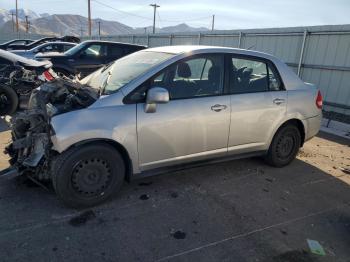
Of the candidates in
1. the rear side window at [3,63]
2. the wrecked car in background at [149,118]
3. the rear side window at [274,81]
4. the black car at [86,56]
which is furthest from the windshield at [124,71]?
the black car at [86,56]

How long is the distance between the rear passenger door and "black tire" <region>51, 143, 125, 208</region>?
159cm

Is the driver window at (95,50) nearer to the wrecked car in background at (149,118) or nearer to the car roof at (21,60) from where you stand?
the car roof at (21,60)

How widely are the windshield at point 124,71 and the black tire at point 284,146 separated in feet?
6.77

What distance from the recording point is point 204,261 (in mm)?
2746

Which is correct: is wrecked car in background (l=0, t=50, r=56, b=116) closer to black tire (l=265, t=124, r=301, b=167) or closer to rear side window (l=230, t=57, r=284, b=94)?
rear side window (l=230, t=57, r=284, b=94)

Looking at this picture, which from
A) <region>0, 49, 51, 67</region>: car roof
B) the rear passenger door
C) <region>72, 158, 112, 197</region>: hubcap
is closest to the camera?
<region>72, 158, 112, 197</region>: hubcap

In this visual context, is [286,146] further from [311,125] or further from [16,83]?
[16,83]

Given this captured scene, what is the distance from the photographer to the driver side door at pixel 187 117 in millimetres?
3582

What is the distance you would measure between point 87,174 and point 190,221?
119 cm

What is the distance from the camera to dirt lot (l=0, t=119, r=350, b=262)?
9.35 ft

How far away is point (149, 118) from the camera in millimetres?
3510

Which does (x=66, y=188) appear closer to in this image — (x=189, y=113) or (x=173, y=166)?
(x=173, y=166)

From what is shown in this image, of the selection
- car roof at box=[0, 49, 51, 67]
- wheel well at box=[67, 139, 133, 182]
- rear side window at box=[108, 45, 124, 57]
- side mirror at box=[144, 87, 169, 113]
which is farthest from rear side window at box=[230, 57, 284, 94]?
rear side window at box=[108, 45, 124, 57]

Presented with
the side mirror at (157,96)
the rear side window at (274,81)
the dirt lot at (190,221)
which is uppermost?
the rear side window at (274,81)
